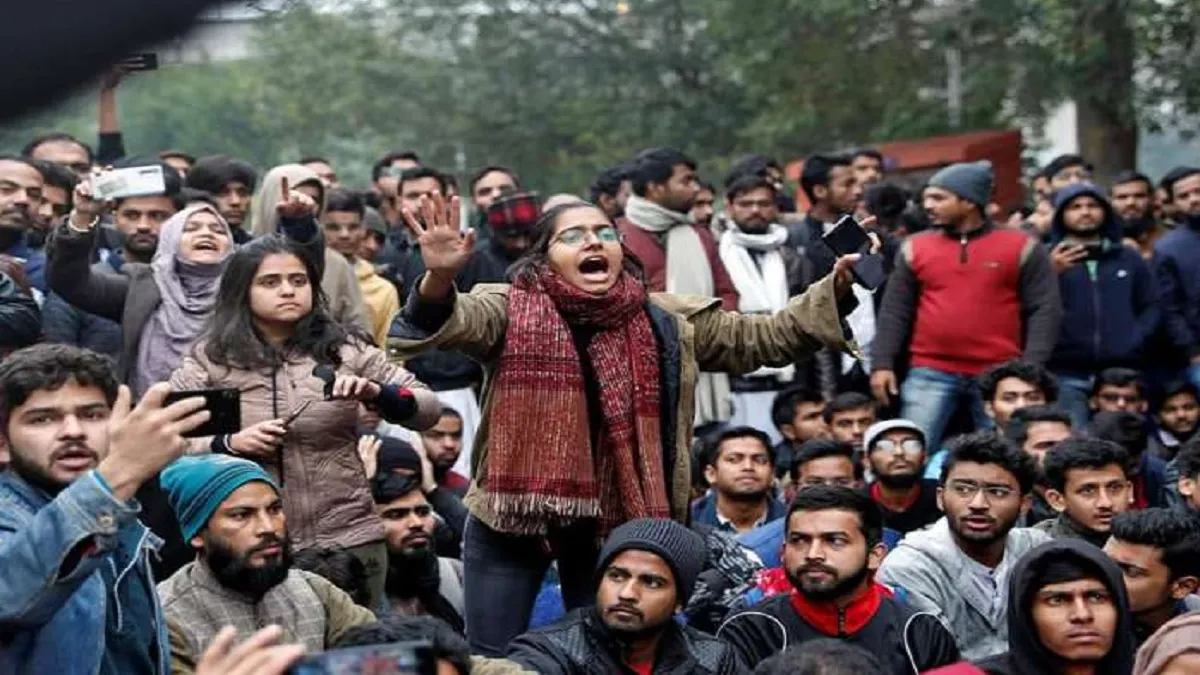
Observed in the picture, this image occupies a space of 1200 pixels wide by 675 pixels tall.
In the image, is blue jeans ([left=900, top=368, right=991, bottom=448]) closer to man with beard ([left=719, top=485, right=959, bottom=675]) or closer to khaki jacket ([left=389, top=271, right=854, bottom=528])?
man with beard ([left=719, top=485, right=959, bottom=675])

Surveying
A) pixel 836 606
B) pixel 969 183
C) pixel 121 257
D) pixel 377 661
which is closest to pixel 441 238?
pixel 836 606

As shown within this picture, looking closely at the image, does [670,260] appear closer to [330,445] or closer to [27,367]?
[330,445]

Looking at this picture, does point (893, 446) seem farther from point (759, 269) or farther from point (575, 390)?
point (575, 390)

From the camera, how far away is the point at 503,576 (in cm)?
554

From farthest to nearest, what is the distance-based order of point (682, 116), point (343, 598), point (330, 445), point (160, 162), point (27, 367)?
1. point (682, 116)
2. point (160, 162)
3. point (330, 445)
4. point (343, 598)
5. point (27, 367)

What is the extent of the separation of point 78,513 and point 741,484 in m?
5.20

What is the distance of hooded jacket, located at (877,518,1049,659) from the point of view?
654 centimetres

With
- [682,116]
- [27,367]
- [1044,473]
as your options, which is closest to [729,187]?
[1044,473]

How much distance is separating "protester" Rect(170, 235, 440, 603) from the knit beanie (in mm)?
748

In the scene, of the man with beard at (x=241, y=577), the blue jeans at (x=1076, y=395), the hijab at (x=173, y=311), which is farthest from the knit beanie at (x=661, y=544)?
the blue jeans at (x=1076, y=395)

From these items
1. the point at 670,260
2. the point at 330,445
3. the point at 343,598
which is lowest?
the point at 343,598

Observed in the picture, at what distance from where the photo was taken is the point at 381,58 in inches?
1023

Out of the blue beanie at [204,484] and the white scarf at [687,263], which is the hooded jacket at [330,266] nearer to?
the white scarf at [687,263]

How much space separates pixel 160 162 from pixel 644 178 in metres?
2.47
